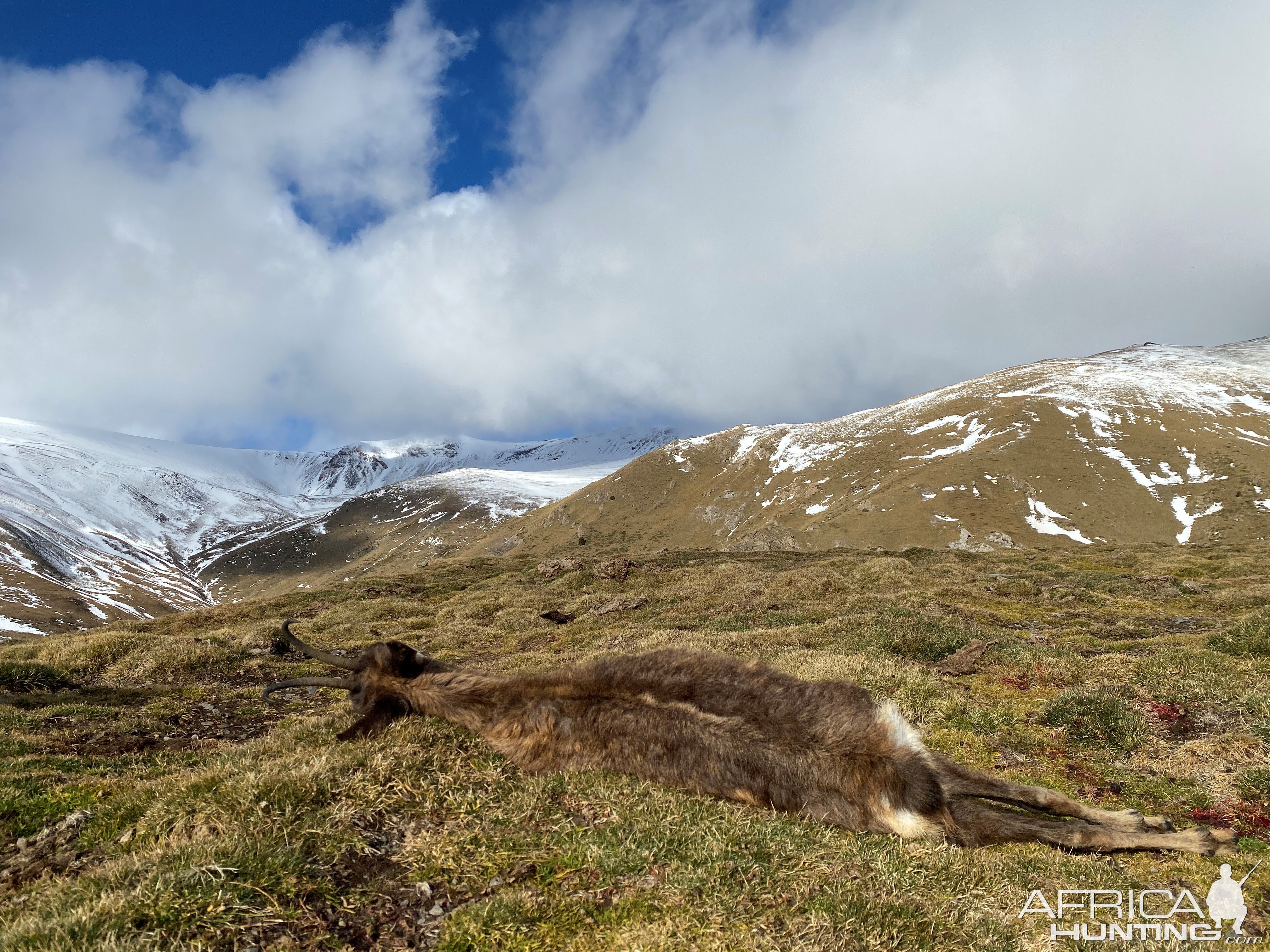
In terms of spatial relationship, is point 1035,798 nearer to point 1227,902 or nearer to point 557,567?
point 1227,902

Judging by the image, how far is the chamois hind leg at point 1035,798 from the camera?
578 cm

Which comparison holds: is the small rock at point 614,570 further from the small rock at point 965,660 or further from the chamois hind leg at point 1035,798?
the chamois hind leg at point 1035,798

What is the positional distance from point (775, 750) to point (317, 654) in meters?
4.68

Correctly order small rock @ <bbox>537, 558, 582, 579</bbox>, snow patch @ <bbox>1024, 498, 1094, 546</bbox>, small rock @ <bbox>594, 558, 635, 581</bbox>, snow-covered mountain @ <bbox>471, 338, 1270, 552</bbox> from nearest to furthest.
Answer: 1. small rock @ <bbox>594, 558, 635, 581</bbox>
2. small rock @ <bbox>537, 558, 582, 579</bbox>
3. snow patch @ <bbox>1024, 498, 1094, 546</bbox>
4. snow-covered mountain @ <bbox>471, 338, 1270, 552</bbox>

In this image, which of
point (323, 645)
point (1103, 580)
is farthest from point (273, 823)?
point (1103, 580)

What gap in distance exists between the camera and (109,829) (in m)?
4.81

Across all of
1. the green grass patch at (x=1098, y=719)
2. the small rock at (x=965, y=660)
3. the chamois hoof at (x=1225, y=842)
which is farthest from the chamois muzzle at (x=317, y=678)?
the small rock at (x=965, y=660)

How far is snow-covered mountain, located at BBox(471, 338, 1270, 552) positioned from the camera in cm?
9462

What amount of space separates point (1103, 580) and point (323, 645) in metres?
32.0

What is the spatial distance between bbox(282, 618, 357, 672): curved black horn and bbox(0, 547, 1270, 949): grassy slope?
82 cm

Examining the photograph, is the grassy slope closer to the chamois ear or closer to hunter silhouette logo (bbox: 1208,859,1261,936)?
hunter silhouette logo (bbox: 1208,859,1261,936)

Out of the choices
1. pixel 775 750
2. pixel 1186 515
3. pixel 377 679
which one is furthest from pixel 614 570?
pixel 1186 515

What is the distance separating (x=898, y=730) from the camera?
19.0ft

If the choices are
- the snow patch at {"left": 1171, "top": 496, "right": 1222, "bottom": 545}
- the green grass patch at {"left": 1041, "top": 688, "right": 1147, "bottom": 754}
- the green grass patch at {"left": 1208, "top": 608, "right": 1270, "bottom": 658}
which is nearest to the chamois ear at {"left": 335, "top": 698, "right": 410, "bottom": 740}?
the green grass patch at {"left": 1041, "top": 688, "right": 1147, "bottom": 754}
